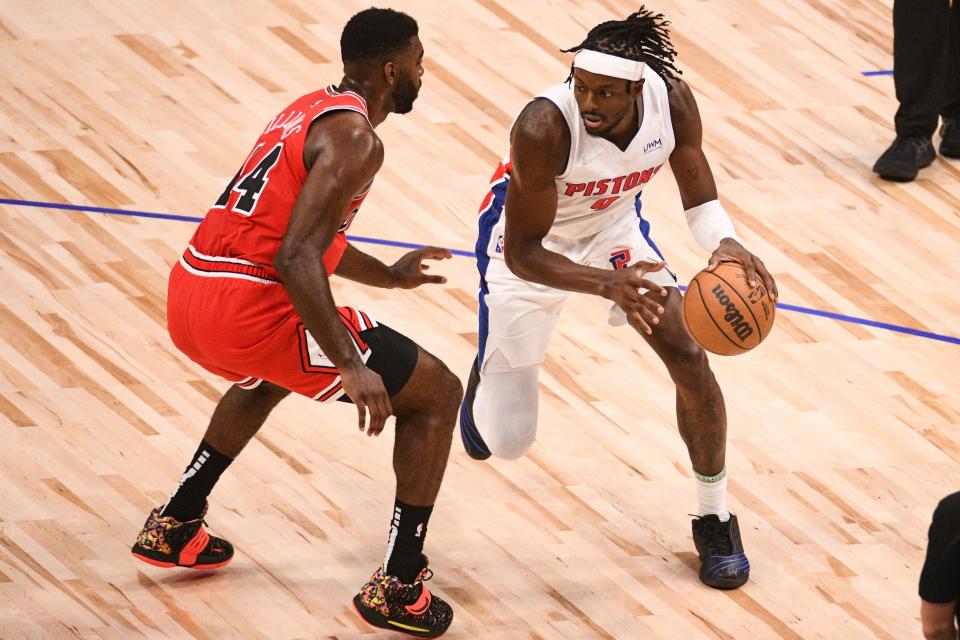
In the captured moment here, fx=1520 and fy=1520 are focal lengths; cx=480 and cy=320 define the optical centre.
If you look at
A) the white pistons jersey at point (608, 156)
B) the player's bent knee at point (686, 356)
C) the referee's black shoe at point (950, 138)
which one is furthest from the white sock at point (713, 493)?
the referee's black shoe at point (950, 138)

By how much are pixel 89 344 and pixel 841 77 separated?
4.35 metres

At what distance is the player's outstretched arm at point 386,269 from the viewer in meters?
4.48

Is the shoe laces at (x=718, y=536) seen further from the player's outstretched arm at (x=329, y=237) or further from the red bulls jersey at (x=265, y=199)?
the red bulls jersey at (x=265, y=199)

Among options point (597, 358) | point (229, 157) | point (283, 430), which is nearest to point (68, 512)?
point (283, 430)

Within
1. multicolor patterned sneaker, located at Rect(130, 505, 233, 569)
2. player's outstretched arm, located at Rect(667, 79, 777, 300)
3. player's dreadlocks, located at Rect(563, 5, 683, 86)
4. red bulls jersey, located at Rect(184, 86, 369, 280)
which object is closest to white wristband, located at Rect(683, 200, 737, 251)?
player's outstretched arm, located at Rect(667, 79, 777, 300)

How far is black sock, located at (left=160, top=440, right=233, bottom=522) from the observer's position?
433cm

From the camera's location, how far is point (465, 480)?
16.5 feet

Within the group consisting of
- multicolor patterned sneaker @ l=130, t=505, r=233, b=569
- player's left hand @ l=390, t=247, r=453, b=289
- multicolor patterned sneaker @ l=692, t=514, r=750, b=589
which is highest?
player's left hand @ l=390, t=247, r=453, b=289

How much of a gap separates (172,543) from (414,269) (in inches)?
42.2

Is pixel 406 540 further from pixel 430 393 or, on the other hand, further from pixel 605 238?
pixel 605 238

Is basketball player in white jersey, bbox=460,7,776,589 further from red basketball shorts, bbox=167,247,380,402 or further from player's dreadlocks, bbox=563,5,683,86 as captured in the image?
red basketball shorts, bbox=167,247,380,402

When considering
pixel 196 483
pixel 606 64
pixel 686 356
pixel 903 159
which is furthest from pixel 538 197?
pixel 903 159

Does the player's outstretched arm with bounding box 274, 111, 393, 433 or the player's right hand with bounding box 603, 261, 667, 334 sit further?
the player's right hand with bounding box 603, 261, 667, 334

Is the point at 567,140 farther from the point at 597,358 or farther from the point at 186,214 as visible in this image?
the point at 186,214
